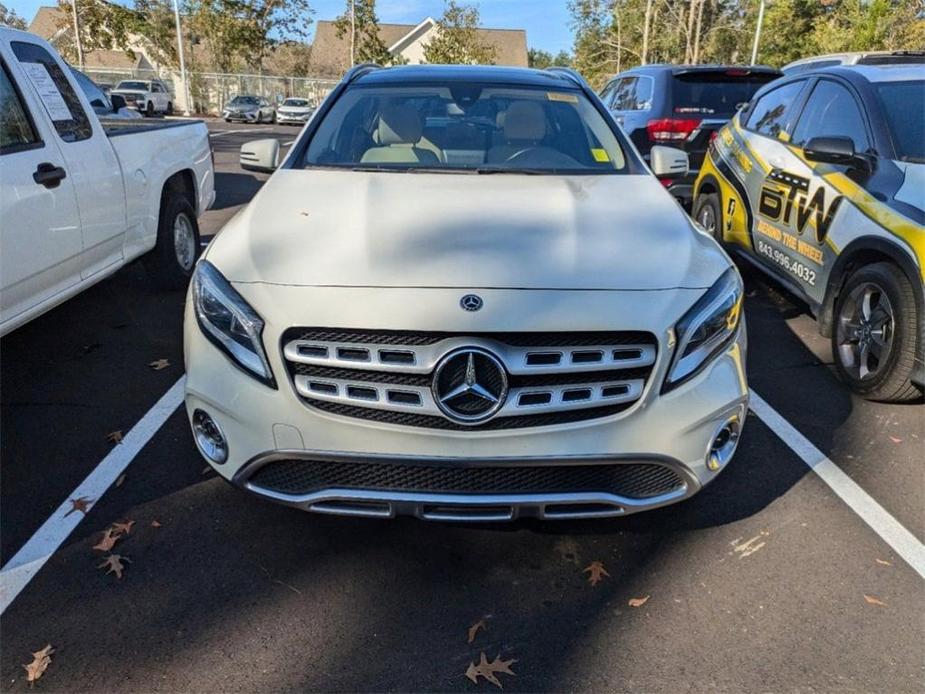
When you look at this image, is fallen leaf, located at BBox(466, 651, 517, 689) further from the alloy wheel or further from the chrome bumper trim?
the alloy wheel

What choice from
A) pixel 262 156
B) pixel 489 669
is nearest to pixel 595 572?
pixel 489 669

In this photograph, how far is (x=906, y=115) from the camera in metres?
4.04

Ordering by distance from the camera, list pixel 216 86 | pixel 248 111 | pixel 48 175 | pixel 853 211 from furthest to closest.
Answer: pixel 216 86 < pixel 248 111 < pixel 853 211 < pixel 48 175

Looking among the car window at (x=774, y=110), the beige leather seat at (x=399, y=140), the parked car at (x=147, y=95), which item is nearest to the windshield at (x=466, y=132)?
the beige leather seat at (x=399, y=140)

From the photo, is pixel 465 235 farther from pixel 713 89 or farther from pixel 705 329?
pixel 713 89

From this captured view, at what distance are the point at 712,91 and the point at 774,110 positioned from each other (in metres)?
2.88

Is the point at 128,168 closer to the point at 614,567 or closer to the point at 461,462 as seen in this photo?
the point at 461,462

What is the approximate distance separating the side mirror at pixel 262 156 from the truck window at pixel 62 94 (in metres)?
1.00

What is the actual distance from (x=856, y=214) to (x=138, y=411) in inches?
159

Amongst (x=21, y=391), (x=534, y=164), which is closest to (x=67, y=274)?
(x=21, y=391)

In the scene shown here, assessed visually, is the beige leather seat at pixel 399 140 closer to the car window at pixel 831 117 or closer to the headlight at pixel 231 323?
the headlight at pixel 231 323

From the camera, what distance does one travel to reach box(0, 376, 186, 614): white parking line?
251 centimetres

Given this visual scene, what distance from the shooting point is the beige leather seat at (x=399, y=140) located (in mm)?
3604

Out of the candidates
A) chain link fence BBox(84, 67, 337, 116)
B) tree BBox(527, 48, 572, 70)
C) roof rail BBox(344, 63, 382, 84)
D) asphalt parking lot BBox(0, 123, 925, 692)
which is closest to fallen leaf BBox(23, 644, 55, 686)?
asphalt parking lot BBox(0, 123, 925, 692)
